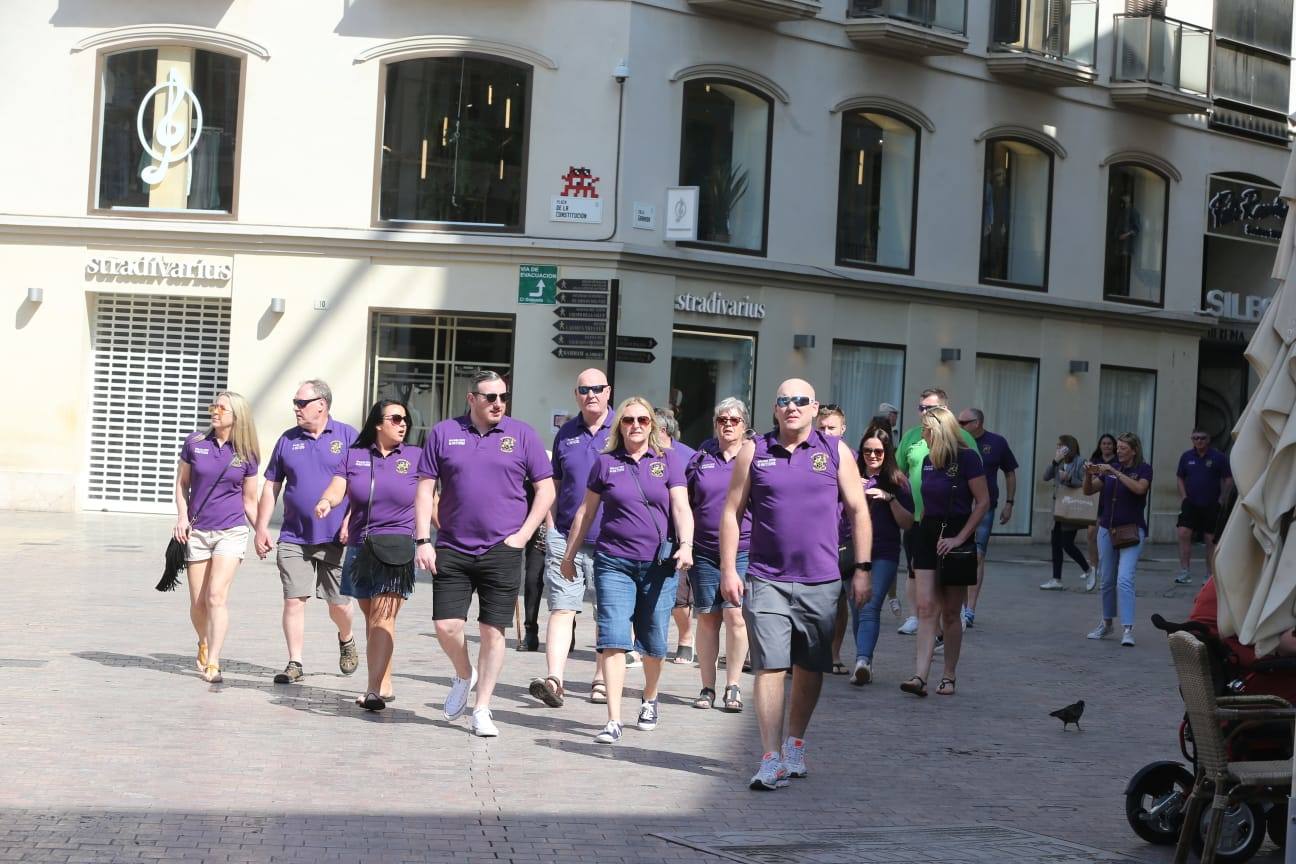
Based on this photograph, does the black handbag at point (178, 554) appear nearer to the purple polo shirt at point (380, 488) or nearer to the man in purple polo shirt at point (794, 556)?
the purple polo shirt at point (380, 488)

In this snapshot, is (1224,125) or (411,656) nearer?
(411,656)

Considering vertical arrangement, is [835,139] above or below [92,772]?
above

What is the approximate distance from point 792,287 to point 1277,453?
19176mm

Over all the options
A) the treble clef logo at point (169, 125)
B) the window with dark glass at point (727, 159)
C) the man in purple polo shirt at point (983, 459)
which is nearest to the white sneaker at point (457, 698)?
the man in purple polo shirt at point (983, 459)

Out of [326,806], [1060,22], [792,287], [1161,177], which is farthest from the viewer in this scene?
[1161,177]

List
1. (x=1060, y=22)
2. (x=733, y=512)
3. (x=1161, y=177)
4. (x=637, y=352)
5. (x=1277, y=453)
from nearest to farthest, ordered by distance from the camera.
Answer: (x=1277, y=453)
(x=733, y=512)
(x=637, y=352)
(x=1060, y=22)
(x=1161, y=177)

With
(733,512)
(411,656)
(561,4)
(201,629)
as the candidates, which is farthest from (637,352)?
(733,512)

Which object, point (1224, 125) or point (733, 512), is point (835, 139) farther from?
point (733, 512)

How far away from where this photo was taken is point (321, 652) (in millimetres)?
12586

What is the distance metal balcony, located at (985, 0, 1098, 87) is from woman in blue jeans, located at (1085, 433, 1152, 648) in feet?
43.8

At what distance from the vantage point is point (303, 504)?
11000 millimetres

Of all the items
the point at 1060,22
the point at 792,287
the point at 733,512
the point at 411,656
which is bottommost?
the point at 411,656

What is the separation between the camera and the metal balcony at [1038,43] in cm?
2752

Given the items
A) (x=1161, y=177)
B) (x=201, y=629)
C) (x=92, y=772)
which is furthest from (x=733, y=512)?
(x=1161, y=177)
